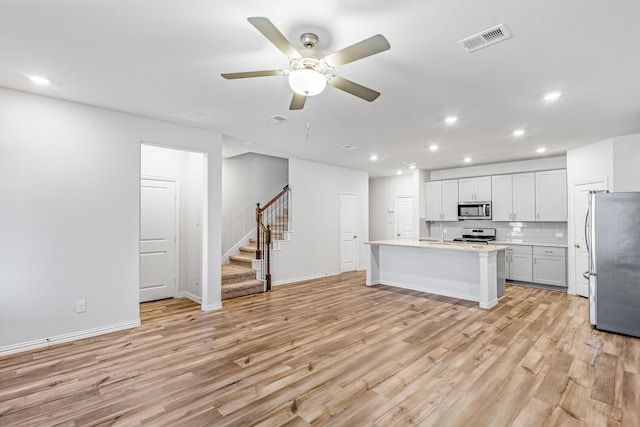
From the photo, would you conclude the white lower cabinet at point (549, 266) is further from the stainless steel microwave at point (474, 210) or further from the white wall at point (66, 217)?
the white wall at point (66, 217)

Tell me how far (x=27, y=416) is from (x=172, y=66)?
296cm

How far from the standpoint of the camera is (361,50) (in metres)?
1.95

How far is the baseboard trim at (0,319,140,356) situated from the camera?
3.29 metres

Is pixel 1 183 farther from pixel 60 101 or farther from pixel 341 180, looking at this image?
pixel 341 180

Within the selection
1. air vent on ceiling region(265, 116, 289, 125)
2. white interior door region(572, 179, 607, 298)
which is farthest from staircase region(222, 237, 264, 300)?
white interior door region(572, 179, 607, 298)

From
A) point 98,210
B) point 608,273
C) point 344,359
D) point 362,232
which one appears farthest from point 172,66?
point 362,232

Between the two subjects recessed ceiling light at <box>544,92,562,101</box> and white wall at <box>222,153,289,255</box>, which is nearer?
recessed ceiling light at <box>544,92,562,101</box>

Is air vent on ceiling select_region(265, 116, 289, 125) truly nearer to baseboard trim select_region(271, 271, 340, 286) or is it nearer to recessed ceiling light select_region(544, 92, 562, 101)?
recessed ceiling light select_region(544, 92, 562, 101)

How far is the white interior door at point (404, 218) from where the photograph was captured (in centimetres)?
922

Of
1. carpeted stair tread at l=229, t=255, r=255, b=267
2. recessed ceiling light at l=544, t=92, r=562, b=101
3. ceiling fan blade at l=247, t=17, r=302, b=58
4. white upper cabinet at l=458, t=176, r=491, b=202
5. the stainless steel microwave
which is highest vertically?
recessed ceiling light at l=544, t=92, r=562, b=101

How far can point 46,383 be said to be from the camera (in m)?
2.73

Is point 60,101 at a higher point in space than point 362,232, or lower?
higher

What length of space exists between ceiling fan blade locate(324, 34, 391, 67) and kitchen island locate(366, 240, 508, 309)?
159 inches

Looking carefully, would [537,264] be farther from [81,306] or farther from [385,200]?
[81,306]
